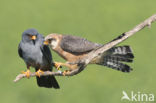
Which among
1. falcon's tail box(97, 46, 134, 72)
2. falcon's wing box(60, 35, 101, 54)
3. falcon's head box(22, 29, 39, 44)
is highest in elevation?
falcon's head box(22, 29, 39, 44)

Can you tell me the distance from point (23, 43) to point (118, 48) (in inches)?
56.5

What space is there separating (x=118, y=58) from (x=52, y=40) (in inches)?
34.8

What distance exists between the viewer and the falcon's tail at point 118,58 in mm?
7281

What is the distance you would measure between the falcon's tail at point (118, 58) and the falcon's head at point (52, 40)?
630 millimetres

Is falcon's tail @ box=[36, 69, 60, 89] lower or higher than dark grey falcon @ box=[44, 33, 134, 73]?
lower

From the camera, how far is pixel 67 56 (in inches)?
299

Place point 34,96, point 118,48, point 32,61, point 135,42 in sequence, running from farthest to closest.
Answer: point 135,42 < point 34,96 < point 32,61 < point 118,48

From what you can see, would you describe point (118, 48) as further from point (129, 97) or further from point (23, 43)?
point (129, 97)

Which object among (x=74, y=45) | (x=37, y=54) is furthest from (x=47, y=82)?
(x=74, y=45)

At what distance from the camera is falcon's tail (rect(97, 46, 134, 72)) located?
728cm

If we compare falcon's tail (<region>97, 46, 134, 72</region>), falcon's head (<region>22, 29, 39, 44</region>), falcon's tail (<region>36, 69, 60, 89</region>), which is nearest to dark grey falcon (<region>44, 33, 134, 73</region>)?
falcon's tail (<region>97, 46, 134, 72</region>)

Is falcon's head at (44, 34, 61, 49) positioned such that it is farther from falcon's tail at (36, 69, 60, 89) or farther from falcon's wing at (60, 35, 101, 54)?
falcon's tail at (36, 69, 60, 89)

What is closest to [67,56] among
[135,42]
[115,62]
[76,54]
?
[76,54]

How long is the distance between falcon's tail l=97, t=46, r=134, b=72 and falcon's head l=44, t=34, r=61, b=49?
2.07 ft
